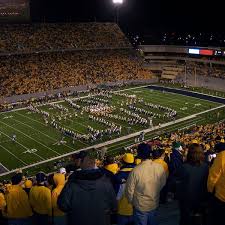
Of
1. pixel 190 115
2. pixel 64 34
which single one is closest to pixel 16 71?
pixel 64 34

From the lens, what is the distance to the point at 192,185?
14.4ft

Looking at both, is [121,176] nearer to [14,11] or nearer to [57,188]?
[57,188]

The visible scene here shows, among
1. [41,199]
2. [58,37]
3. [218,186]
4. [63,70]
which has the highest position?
[58,37]

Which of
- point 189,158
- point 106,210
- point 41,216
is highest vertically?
point 189,158

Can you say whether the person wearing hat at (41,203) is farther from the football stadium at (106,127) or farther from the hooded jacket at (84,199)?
the hooded jacket at (84,199)

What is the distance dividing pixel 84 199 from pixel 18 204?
208 cm

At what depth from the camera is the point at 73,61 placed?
149 ft

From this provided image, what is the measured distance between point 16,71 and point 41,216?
118ft

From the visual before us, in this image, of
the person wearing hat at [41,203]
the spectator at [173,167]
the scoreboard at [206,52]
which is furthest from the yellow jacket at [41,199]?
the scoreboard at [206,52]

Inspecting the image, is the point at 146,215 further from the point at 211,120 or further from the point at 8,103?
the point at 8,103

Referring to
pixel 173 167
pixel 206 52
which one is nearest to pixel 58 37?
pixel 206 52

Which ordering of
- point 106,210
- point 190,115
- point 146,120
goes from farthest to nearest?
1. point 190,115
2. point 146,120
3. point 106,210

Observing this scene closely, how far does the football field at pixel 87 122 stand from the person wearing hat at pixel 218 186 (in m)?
17.0

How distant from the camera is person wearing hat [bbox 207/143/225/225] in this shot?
162 inches
